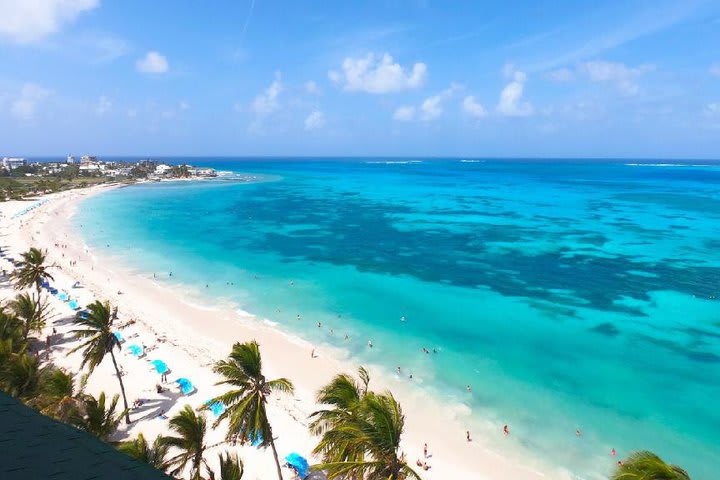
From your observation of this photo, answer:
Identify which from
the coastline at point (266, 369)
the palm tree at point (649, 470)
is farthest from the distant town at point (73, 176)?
the palm tree at point (649, 470)

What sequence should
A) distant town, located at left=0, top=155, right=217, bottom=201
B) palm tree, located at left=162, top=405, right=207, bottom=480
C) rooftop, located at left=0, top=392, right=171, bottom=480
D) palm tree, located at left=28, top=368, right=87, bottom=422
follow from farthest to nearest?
distant town, located at left=0, top=155, right=217, bottom=201 → palm tree, located at left=28, top=368, right=87, bottom=422 → palm tree, located at left=162, top=405, right=207, bottom=480 → rooftop, located at left=0, top=392, right=171, bottom=480

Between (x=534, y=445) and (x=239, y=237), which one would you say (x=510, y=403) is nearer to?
(x=534, y=445)

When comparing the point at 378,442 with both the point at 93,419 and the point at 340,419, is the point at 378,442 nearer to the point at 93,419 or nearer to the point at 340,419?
the point at 340,419

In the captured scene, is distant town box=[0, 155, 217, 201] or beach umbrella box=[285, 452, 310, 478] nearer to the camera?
beach umbrella box=[285, 452, 310, 478]

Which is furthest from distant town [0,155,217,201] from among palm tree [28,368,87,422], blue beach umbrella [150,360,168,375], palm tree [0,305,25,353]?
palm tree [28,368,87,422]

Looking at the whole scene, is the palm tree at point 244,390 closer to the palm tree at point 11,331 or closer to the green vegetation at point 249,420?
the green vegetation at point 249,420

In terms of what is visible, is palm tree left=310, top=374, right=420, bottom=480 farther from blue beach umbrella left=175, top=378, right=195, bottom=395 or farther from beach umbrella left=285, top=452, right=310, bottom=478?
blue beach umbrella left=175, top=378, right=195, bottom=395
